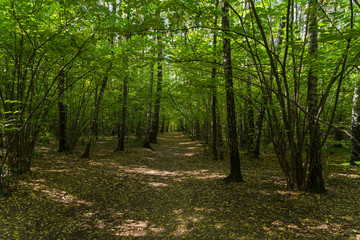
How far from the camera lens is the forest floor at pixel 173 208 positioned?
3717 millimetres

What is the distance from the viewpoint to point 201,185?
20.1 ft

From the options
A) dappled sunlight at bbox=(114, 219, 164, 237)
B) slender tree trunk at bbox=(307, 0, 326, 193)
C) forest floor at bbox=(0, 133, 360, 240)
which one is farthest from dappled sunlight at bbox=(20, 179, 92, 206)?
slender tree trunk at bbox=(307, 0, 326, 193)

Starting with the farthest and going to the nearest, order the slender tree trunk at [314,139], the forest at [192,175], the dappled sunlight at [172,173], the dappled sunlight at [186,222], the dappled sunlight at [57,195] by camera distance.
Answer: the dappled sunlight at [172,173], the slender tree trunk at [314,139], the dappled sunlight at [57,195], the dappled sunlight at [186,222], the forest at [192,175]

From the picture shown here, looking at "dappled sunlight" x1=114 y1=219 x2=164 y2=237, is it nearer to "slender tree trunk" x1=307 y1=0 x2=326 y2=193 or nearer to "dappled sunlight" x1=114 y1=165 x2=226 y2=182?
"dappled sunlight" x1=114 y1=165 x2=226 y2=182

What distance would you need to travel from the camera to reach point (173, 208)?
4.88 m

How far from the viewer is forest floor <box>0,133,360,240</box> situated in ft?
12.2

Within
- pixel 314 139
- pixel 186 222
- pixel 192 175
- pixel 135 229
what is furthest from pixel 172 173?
pixel 314 139

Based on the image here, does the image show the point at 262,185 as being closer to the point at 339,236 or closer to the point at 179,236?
the point at 339,236

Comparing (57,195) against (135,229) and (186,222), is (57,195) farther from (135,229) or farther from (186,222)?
(186,222)

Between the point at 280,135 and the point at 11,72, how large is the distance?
323 inches

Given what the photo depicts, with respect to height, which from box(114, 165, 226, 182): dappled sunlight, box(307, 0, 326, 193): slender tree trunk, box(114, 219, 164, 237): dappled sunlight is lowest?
box(114, 219, 164, 237): dappled sunlight

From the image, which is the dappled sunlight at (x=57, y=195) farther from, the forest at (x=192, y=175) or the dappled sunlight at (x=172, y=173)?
the dappled sunlight at (x=172, y=173)

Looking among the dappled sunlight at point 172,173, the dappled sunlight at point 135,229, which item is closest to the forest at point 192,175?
the dappled sunlight at point 135,229

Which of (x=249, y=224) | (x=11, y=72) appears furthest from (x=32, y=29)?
(x=249, y=224)
